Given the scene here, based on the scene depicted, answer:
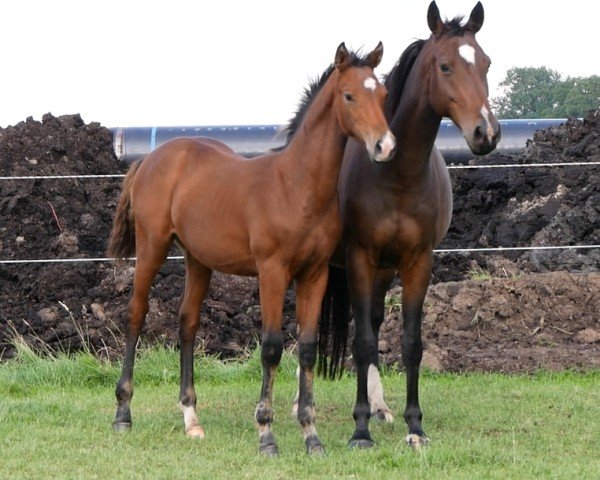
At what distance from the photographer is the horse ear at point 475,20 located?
649 cm

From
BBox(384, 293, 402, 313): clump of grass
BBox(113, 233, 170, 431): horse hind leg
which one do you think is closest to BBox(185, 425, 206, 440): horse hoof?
BBox(113, 233, 170, 431): horse hind leg

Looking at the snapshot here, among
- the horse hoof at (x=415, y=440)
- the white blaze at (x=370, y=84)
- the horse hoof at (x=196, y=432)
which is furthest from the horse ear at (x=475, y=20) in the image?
the horse hoof at (x=196, y=432)

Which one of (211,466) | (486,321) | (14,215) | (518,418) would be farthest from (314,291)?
(14,215)

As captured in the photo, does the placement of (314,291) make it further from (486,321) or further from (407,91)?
(486,321)

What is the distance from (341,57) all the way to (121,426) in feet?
9.46

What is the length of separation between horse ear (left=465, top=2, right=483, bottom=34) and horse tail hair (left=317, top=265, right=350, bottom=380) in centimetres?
213

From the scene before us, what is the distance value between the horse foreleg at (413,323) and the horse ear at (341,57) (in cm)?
130

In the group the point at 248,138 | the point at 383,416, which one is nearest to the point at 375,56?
the point at 383,416

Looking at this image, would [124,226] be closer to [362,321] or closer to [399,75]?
[362,321]

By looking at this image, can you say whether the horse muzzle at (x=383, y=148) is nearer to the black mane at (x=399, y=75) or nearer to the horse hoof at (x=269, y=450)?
the black mane at (x=399, y=75)

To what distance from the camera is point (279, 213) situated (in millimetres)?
6387

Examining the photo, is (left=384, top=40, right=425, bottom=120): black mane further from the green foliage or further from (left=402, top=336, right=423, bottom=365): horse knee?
the green foliage

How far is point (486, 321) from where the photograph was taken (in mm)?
9852

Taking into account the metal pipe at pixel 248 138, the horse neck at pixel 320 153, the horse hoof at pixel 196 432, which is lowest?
the horse hoof at pixel 196 432
